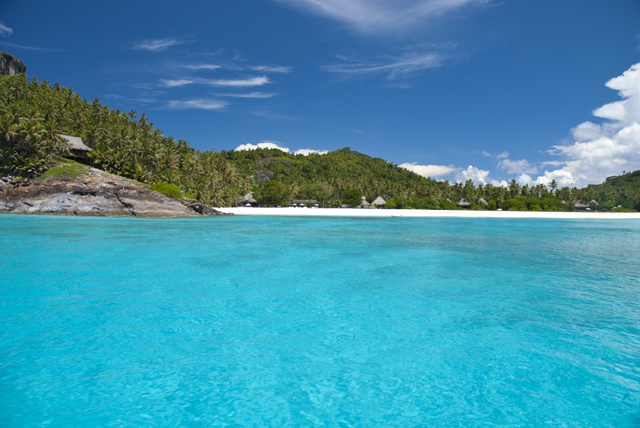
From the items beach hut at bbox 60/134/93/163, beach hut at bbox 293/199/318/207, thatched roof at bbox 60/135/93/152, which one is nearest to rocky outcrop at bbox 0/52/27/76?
thatched roof at bbox 60/135/93/152

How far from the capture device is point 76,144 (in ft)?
199

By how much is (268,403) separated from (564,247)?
2401 cm

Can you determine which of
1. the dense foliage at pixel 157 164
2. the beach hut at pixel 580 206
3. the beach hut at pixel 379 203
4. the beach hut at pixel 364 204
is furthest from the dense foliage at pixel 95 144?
the beach hut at pixel 580 206

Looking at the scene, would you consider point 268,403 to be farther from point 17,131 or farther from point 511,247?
point 17,131

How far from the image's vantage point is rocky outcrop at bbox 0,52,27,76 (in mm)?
98938

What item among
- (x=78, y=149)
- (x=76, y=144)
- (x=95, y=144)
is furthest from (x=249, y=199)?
(x=76, y=144)

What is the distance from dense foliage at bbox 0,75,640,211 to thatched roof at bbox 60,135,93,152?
5.52 ft

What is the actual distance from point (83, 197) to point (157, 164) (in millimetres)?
18243

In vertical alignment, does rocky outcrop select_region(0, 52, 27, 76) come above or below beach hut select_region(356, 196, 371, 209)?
above

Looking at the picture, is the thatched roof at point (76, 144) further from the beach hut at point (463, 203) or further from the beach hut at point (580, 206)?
the beach hut at point (580, 206)

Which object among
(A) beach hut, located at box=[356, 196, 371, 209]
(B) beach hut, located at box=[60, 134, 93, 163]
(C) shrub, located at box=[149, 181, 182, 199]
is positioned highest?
Result: (B) beach hut, located at box=[60, 134, 93, 163]

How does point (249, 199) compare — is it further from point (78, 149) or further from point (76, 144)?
point (76, 144)

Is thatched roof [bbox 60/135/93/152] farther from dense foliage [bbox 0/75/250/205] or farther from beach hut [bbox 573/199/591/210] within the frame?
beach hut [bbox 573/199/591/210]

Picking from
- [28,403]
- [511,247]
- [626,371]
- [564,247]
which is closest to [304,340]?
[28,403]
